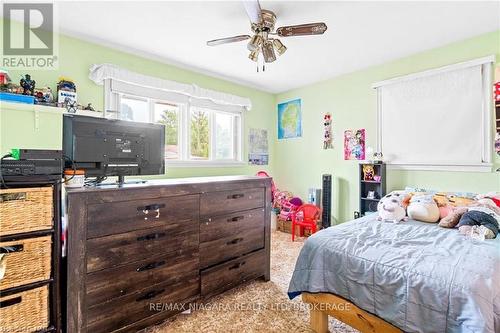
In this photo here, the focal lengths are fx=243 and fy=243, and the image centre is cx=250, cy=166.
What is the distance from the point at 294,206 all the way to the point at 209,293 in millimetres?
2362

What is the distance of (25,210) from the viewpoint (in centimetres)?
128

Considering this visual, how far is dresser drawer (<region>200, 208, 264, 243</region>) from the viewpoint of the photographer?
199cm

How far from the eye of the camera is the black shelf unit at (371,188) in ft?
10.4

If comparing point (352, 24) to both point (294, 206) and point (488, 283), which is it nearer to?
point (488, 283)

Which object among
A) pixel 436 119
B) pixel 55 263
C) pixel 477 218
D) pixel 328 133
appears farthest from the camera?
pixel 328 133

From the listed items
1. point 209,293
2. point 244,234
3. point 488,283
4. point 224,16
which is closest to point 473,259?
point 488,283

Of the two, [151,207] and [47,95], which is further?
[47,95]

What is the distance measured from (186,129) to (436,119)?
3155 mm

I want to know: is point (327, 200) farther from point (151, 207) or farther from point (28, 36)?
point (28, 36)

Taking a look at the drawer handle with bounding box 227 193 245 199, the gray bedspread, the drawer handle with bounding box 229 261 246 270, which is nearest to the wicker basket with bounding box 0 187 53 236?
the drawer handle with bounding box 227 193 245 199

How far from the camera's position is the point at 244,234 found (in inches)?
89.7

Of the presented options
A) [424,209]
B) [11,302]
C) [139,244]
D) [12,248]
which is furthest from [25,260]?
[424,209]

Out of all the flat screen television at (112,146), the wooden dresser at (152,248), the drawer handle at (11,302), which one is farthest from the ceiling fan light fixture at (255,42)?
the drawer handle at (11,302)

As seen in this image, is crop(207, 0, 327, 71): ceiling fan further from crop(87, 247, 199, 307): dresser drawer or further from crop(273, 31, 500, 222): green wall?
crop(273, 31, 500, 222): green wall
